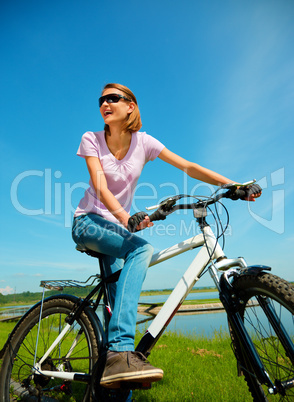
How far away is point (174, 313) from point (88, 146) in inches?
65.4

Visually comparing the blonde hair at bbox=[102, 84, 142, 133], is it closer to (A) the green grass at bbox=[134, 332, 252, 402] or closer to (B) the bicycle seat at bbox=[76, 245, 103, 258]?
(B) the bicycle seat at bbox=[76, 245, 103, 258]

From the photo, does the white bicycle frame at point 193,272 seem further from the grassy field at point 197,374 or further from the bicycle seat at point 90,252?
the grassy field at point 197,374

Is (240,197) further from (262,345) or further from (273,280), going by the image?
(262,345)

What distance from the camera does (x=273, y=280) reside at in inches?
69.1

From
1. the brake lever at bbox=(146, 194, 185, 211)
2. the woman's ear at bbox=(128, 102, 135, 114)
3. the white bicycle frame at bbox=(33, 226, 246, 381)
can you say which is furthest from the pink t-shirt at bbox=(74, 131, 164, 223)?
the white bicycle frame at bbox=(33, 226, 246, 381)

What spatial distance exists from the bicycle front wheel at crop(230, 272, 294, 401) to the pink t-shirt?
1309mm

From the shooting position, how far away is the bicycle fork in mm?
1831

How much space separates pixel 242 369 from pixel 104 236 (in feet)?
4.78

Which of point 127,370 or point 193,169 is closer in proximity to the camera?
point 127,370

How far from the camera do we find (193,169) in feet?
9.05

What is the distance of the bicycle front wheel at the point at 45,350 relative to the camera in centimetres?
257

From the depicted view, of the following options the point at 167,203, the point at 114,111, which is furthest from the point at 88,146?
the point at 167,203

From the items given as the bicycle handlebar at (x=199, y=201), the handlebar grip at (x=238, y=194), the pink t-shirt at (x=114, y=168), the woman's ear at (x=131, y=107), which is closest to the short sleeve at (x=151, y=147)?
the pink t-shirt at (x=114, y=168)

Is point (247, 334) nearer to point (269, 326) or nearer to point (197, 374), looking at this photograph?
point (269, 326)
